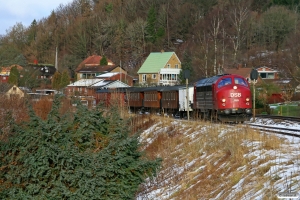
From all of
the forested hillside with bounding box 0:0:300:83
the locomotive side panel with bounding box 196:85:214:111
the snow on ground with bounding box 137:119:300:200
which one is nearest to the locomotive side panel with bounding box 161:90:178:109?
the locomotive side panel with bounding box 196:85:214:111

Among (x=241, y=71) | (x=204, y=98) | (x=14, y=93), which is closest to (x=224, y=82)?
(x=204, y=98)

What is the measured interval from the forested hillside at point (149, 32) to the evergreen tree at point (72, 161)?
63.6 m

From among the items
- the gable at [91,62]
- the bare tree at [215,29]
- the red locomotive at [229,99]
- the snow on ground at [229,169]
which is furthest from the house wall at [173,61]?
the snow on ground at [229,169]

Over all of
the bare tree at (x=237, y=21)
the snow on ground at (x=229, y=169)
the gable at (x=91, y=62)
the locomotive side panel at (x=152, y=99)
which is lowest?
the snow on ground at (x=229, y=169)

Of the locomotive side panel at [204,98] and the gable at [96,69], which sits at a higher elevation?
the gable at [96,69]

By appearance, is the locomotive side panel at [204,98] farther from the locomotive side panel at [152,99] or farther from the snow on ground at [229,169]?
the locomotive side panel at [152,99]

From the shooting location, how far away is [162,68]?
291 feet

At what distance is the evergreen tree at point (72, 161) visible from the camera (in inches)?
398

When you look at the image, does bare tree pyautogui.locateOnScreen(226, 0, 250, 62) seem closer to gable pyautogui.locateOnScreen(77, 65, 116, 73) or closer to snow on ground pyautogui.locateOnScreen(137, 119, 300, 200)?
gable pyautogui.locateOnScreen(77, 65, 116, 73)

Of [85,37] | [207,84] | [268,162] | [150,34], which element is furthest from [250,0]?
[268,162]

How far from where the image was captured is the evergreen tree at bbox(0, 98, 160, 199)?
33.1 ft

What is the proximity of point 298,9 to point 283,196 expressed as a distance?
301ft

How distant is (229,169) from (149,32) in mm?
94445

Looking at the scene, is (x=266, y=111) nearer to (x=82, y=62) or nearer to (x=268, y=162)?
(x=268, y=162)
